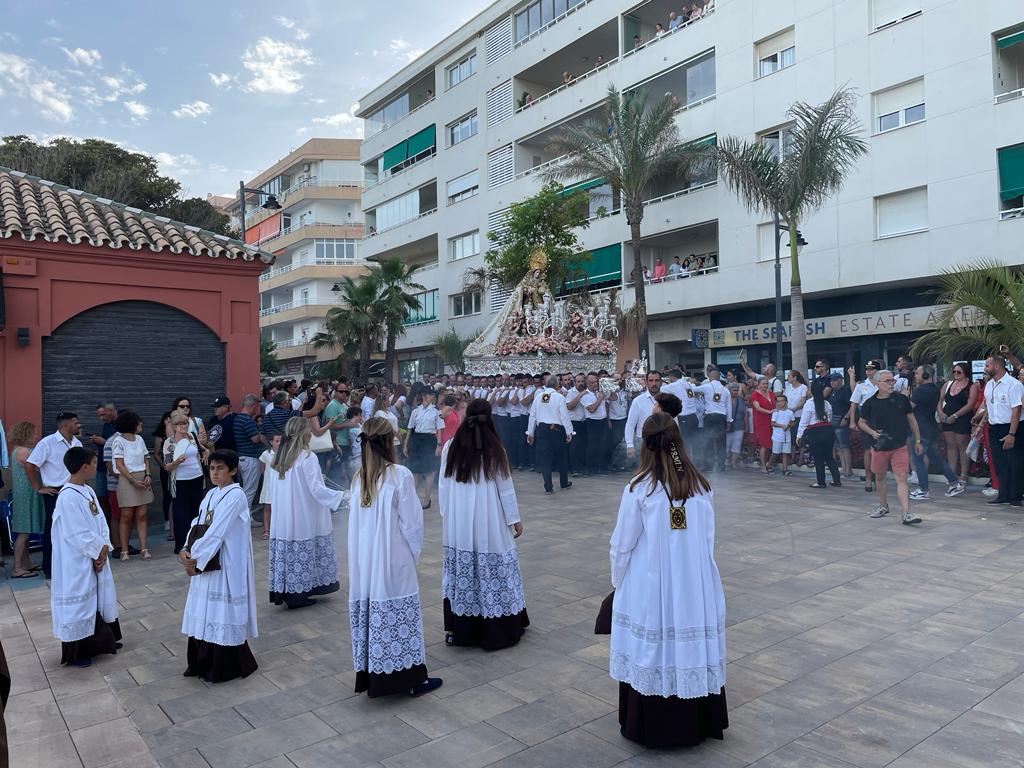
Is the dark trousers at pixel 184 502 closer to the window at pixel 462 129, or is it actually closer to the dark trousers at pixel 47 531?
the dark trousers at pixel 47 531

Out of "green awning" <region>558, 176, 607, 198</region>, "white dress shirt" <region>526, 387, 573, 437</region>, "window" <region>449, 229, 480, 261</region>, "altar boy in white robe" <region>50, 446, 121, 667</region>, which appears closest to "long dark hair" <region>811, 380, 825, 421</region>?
"white dress shirt" <region>526, 387, 573, 437</region>

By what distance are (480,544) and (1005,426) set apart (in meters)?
8.08

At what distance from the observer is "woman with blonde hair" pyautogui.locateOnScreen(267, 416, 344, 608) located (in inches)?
265

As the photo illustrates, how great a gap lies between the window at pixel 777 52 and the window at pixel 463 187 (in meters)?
15.3

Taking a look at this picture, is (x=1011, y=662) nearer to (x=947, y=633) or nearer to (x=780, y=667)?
(x=947, y=633)

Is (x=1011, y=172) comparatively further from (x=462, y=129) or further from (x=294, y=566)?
(x=462, y=129)

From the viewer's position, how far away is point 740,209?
24344 millimetres

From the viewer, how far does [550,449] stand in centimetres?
1264

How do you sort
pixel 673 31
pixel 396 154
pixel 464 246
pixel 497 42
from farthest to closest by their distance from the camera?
pixel 396 154, pixel 464 246, pixel 497 42, pixel 673 31

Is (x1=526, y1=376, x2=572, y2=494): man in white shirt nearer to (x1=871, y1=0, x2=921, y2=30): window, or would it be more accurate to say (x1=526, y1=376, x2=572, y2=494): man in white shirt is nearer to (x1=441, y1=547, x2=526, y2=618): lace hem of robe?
(x1=441, y1=547, x2=526, y2=618): lace hem of robe

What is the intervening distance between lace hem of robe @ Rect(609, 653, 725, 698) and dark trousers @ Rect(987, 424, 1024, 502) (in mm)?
8150

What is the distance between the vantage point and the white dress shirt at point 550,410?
41.0 ft

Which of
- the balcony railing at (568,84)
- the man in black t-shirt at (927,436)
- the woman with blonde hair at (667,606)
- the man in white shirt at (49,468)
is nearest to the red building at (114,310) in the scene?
the man in white shirt at (49,468)

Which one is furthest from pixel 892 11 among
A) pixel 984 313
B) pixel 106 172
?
pixel 106 172
